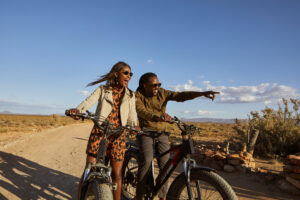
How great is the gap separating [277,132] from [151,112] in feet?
30.2

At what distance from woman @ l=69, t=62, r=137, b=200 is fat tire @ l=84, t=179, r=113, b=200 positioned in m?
0.53

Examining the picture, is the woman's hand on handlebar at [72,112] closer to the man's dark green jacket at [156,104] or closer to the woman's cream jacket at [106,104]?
the woman's cream jacket at [106,104]

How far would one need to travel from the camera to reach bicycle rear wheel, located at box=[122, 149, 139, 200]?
403 centimetres

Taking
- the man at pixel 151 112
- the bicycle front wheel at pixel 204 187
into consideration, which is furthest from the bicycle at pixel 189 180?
the man at pixel 151 112

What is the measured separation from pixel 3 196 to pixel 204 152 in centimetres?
594

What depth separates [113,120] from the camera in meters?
3.23

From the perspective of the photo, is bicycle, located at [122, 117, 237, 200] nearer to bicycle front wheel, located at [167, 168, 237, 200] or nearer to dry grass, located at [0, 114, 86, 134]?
bicycle front wheel, located at [167, 168, 237, 200]

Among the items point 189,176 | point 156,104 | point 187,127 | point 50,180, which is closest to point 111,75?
point 156,104

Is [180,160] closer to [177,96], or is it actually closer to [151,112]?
[151,112]

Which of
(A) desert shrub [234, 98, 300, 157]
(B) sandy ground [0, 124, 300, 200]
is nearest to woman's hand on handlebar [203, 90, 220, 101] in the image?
(B) sandy ground [0, 124, 300, 200]

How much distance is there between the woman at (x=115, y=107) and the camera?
309cm

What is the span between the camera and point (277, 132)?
1041cm

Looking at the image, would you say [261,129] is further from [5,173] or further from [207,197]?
[5,173]

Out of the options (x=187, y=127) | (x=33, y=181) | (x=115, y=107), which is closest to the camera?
(x=187, y=127)
